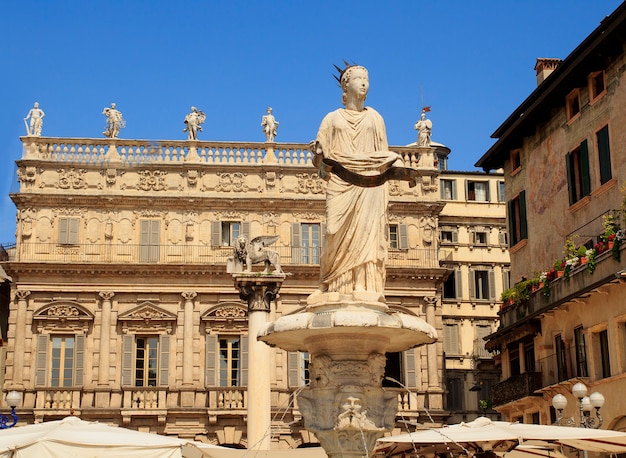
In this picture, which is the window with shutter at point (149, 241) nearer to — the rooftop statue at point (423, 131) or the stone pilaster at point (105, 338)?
the stone pilaster at point (105, 338)

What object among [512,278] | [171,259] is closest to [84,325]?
[171,259]

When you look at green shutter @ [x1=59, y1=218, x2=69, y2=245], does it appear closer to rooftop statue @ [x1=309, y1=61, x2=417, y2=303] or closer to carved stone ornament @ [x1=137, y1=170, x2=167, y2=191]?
carved stone ornament @ [x1=137, y1=170, x2=167, y2=191]

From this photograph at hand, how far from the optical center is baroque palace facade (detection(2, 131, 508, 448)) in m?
40.9

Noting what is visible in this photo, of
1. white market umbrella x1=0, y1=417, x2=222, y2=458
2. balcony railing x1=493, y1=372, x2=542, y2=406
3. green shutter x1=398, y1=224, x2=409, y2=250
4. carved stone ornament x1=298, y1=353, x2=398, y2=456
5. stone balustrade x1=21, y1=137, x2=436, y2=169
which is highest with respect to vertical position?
stone balustrade x1=21, y1=137, x2=436, y2=169

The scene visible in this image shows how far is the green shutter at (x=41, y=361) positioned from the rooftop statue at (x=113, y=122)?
9031 mm

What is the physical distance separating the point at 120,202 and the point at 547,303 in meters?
19.1

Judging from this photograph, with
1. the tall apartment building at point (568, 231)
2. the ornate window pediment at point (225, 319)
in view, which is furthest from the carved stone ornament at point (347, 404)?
the ornate window pediment at point (225, 319)

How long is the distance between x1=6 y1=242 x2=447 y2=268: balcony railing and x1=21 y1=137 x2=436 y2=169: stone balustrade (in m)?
3.64

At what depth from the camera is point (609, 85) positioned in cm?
3005

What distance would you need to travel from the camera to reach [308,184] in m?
44.0

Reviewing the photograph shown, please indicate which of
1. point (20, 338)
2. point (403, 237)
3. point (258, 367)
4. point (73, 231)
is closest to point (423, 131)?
point (403, 237)

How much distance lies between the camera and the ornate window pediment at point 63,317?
136 ft

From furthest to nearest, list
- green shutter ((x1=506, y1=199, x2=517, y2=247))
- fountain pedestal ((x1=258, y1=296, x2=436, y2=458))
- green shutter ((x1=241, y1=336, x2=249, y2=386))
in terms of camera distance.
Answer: green shutter ((x1=241, y1=336, x2=249, y2=386)), green shutter ((x1=506, y1=199, x2=517, y2=247)), fountain pedestal ((x1=258, y1=296, x2=436, y2=458))

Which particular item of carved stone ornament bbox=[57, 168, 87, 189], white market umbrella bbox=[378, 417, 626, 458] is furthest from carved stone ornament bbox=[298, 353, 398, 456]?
carved stone ornament bbox=[57, 168, 87, 189]
